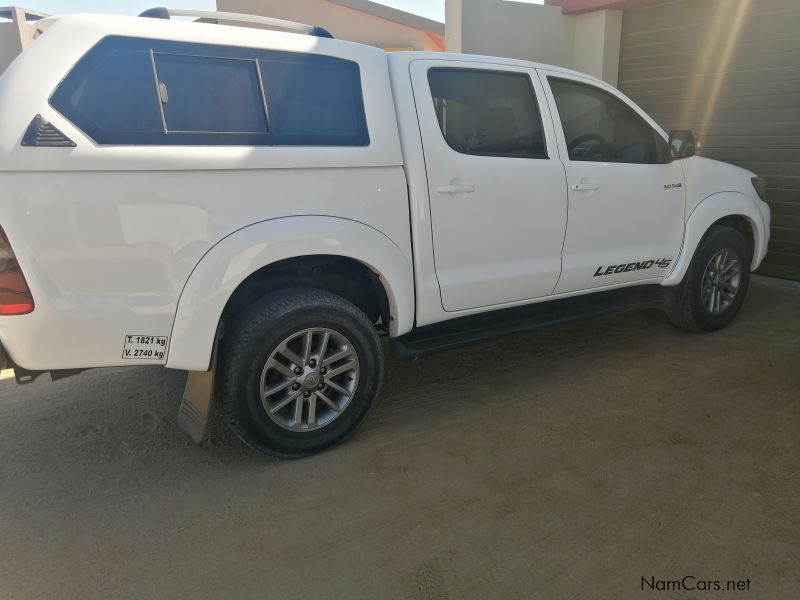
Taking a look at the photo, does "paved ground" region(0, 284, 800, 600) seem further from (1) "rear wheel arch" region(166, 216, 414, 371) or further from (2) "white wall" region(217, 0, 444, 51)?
(2) "white wall" region(217, 0, 444, 51)

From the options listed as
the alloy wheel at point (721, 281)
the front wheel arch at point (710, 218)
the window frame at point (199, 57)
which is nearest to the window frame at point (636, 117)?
the front wheel arch at point (710, 218)

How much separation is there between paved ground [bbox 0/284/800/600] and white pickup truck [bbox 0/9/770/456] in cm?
39

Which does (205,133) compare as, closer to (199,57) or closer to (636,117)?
(199,57)

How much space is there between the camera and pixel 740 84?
22.2 ft

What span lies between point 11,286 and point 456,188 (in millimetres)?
2168

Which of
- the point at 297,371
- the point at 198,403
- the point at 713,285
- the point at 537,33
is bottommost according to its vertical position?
the point at 713,285

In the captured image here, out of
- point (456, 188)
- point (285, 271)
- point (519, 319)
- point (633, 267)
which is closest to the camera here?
point (285, 271)

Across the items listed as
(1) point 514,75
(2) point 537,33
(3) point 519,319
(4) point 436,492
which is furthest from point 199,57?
(2) point 537,33

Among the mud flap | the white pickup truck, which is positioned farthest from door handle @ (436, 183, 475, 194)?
the mud flap

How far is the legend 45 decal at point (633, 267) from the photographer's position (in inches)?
165

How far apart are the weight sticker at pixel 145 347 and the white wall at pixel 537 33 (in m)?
5.99

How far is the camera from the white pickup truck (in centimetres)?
252

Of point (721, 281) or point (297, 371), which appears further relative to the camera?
point (721, 281)

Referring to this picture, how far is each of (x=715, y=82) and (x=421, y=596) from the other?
6859 millimetres
